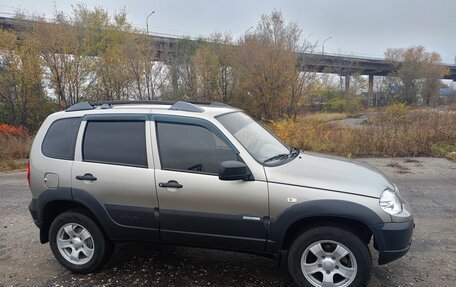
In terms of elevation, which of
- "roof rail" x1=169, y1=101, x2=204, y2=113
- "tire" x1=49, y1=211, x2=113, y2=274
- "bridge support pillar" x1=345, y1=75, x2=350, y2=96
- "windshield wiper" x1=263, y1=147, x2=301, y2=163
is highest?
"bridge support pillar" x1=345, y1=75, x2=350, y2=96

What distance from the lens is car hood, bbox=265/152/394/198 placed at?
293cm

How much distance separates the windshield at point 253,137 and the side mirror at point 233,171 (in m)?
0.26

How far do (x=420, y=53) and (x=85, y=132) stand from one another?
63129mm

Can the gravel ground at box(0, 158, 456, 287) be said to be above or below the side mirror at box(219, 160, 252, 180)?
below

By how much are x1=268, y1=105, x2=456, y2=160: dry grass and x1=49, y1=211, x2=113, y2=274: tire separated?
834 cm

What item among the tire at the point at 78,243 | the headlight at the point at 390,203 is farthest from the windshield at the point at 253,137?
the tire at the point at 78,243

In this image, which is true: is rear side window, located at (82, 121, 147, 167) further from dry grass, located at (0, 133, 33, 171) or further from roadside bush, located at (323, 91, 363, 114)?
roadside bush, located at (323, 91, 363, 114)

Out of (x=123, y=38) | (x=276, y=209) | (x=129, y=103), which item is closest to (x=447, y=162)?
(x=276, y=209)

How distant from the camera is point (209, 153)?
3.20 meters

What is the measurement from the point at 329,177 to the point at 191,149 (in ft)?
4.42

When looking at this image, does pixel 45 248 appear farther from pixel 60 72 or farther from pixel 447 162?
pixel 60 72

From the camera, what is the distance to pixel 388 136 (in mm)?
10836

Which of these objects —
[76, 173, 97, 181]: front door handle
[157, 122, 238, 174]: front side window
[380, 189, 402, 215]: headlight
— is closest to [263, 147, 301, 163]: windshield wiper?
[157, 122, 238, 174]: front side window

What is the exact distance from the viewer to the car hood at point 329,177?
2.93 meters
